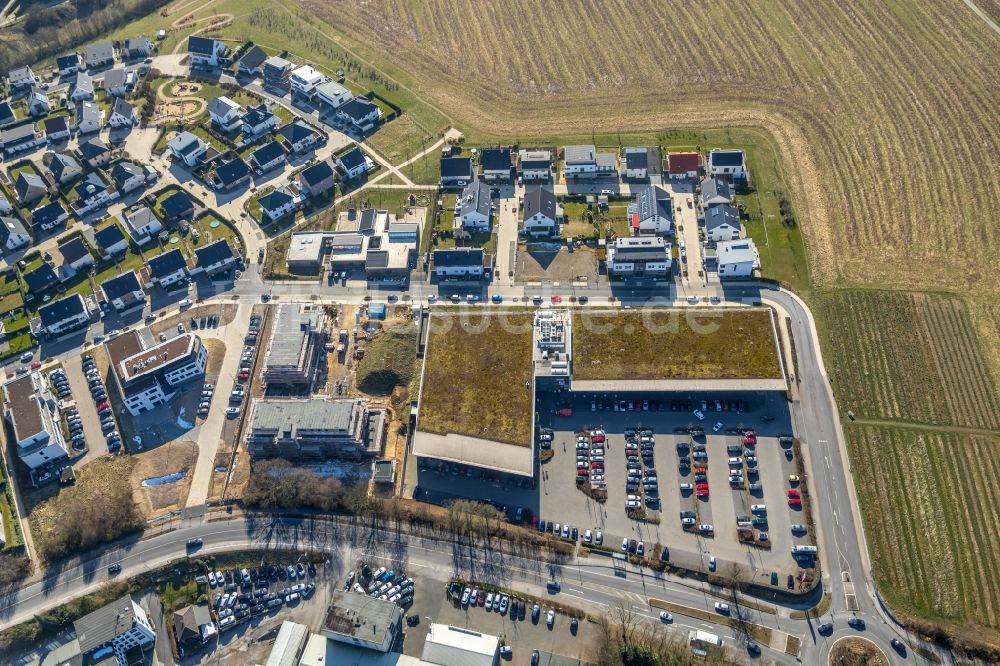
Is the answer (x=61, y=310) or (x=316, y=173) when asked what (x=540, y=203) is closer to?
(x=316, y=173)

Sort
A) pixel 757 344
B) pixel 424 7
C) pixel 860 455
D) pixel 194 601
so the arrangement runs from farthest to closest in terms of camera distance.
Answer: pixel 424 7
pixel 757 344
pixel 860 455
pixel 194 601

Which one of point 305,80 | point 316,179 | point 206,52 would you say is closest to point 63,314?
point 316,179

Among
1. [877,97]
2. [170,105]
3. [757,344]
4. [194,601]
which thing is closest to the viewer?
[194,601]

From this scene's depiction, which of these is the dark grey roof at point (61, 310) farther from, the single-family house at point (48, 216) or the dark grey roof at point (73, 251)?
the single-family house at point (48, 216)

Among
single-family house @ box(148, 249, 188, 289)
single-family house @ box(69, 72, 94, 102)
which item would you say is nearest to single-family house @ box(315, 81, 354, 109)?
single-family house @ box(148, 249, 188, 289)

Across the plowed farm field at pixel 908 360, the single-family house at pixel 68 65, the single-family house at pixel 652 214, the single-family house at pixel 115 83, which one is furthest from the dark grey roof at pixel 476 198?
the single-family house at pixel 68 65

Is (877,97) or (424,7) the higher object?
(424,7)

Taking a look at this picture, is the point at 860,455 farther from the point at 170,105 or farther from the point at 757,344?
the point at 170,105

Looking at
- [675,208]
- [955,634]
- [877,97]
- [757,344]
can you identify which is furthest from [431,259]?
[877,97]
